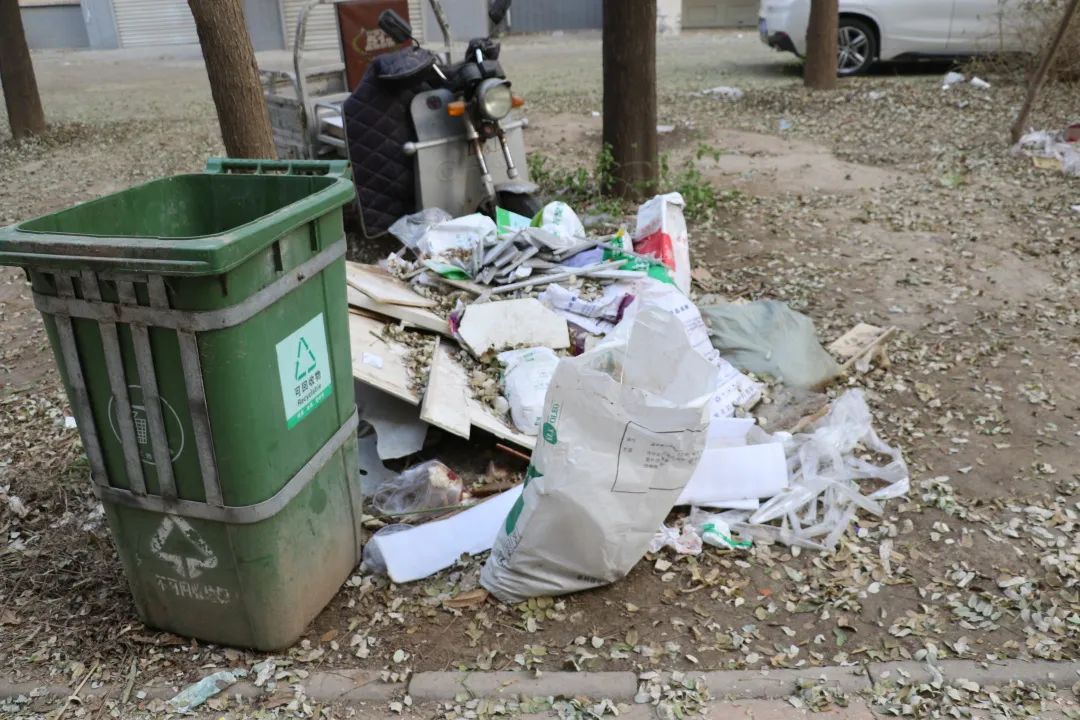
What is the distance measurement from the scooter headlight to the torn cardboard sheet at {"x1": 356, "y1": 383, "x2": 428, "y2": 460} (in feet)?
8.04

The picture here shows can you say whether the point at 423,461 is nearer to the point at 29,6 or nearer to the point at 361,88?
the point at 361,88

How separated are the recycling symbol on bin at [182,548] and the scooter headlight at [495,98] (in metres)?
A: 3.68

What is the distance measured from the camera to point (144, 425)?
226cm

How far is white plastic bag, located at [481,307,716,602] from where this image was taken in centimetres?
249

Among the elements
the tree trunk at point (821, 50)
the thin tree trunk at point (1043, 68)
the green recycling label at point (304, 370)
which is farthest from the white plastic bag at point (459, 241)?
the tree trunk at point (821, 50)

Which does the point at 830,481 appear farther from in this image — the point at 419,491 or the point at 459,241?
the point at 459,241

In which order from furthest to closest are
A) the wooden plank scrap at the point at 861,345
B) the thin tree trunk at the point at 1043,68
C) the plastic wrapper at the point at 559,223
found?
the thin tree trunk at the point at 1043,68 → the plastic wrapper at the point at 559,223 → the wooden plank scrap at the point at 861,345

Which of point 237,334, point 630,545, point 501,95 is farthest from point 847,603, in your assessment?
point 501,95

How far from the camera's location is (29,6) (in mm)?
20500

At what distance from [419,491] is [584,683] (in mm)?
1070

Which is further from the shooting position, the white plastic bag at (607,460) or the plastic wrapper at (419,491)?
the plastic wrapper at (419,491)

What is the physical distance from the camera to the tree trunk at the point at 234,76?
A: 3.85 metres

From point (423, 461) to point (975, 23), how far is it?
34.6ft

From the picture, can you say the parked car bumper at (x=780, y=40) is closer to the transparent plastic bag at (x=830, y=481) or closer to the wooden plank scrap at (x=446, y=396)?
the transparent plastic bag at (x=830, y=481)
